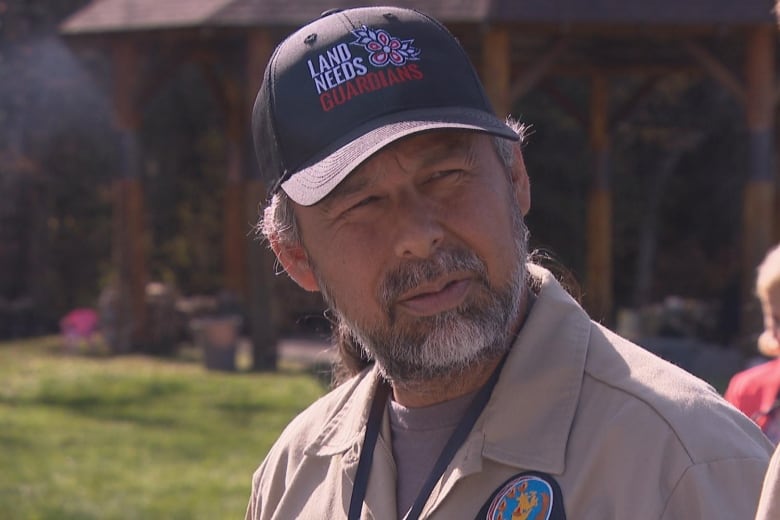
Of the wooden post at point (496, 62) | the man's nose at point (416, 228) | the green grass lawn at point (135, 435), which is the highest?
the man's nose at point (416, 228)

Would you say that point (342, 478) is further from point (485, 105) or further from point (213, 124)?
point (213, 124)

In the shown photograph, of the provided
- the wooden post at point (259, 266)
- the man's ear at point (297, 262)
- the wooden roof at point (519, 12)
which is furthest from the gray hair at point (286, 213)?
the wooden post at point (259, 266)

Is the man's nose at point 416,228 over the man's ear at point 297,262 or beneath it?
over

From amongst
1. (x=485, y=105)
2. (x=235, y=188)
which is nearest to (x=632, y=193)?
(x=235, y=188)

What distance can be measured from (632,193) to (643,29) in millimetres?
7469

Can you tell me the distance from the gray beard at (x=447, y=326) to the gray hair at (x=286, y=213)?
166 mm

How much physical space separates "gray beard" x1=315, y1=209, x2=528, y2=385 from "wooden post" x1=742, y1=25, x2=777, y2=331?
1087 centimetres

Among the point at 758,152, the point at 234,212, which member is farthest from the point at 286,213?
the point at 234,212

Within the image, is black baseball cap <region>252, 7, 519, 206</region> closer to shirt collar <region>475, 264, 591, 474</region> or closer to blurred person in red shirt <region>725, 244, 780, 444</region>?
shirt collar <region>475, 264, 591, 474</region>

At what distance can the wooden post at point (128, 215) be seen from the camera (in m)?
15.1

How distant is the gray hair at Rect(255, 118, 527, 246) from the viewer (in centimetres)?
243

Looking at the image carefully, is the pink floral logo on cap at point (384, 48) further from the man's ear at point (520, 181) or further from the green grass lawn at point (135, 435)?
the green grass lawn at point (135, 435)

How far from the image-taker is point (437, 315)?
2260 millimetres

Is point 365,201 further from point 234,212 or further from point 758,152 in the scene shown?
point 234,212
